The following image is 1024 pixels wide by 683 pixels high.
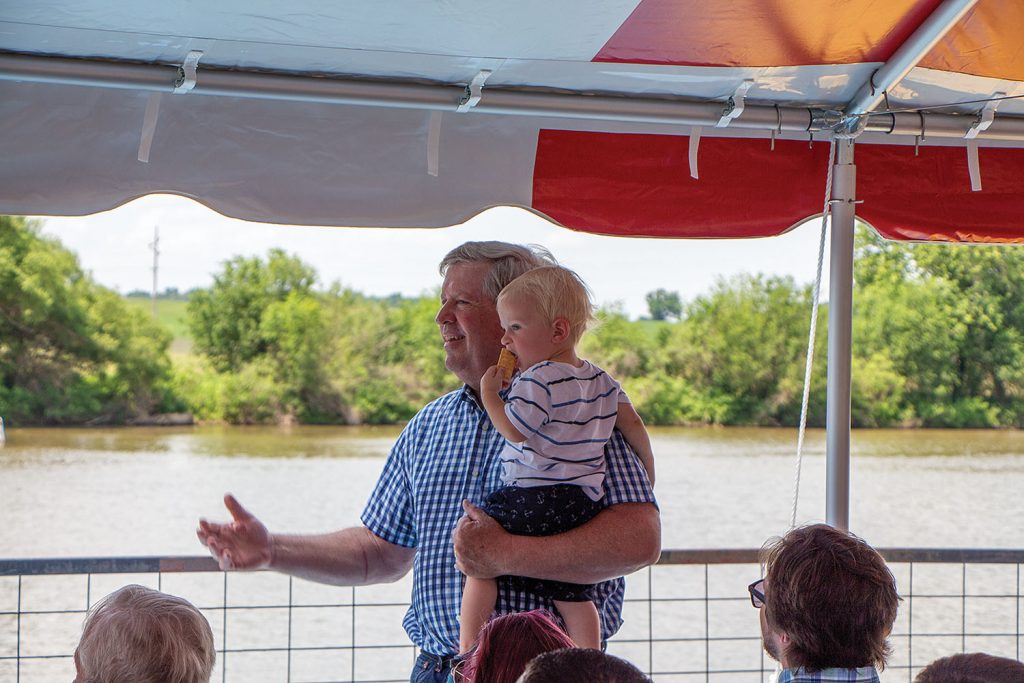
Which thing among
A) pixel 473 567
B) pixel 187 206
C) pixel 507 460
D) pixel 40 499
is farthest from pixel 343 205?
pixel 187 206

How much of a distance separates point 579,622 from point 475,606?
195 mm

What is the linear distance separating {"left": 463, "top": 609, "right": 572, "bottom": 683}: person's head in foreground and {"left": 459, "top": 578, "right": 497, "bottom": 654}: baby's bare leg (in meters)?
0.60

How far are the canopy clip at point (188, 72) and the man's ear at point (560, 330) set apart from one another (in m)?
1.00

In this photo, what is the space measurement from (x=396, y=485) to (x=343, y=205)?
774 millimetres

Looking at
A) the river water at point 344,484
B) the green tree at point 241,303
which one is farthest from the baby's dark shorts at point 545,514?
the green tree at point 241,303

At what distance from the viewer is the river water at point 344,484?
85.9 feet

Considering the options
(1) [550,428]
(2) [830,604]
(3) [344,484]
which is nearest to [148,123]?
(1) [550,428]

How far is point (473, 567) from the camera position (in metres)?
1.79

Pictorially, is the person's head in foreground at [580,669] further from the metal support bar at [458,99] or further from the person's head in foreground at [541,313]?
the metal support bar at [458,99]

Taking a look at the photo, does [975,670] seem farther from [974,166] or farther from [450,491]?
[974,166]

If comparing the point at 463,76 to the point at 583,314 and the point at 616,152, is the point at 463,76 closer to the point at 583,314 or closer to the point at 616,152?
the point at 616,152

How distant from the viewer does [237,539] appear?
181cm

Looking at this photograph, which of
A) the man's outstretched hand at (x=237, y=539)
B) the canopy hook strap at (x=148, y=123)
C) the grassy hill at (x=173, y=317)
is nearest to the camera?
the man's outstretched hand at (x=237, y=539)

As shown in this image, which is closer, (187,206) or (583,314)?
(583,314)
